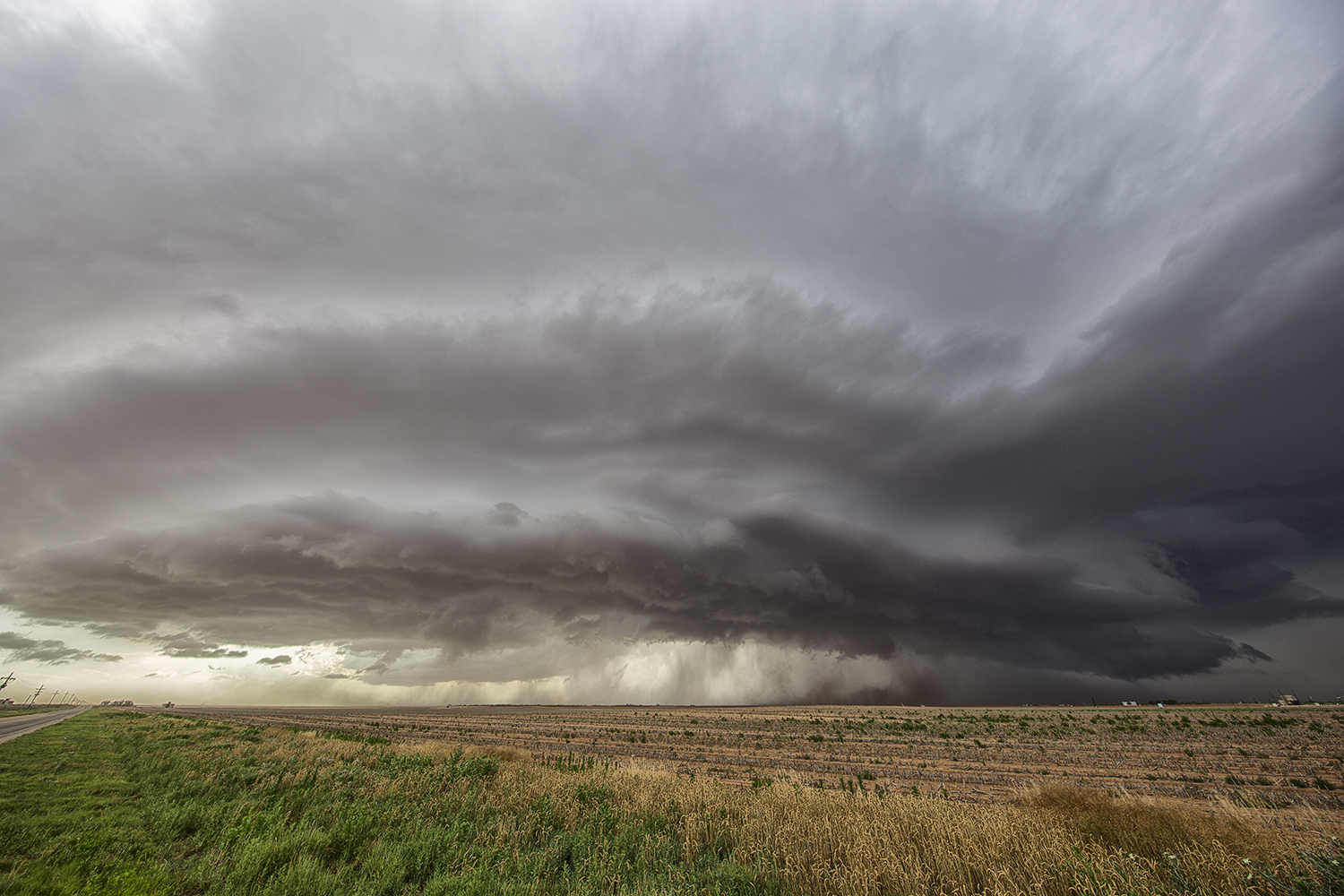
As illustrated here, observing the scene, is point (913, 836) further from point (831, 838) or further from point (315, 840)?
point (315, 840)

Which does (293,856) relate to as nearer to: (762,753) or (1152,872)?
(1152,872)

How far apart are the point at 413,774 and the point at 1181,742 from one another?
202 feet

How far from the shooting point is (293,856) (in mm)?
11578

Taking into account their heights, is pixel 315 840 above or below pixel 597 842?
above

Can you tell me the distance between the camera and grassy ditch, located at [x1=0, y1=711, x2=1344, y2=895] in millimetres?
10164

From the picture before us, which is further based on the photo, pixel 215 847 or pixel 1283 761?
pixel 1283 761

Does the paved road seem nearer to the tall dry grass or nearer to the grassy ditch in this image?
the grassy ditch

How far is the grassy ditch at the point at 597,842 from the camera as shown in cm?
1016

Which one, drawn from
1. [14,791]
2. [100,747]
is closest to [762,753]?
[14,791]

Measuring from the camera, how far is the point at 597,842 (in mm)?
12898

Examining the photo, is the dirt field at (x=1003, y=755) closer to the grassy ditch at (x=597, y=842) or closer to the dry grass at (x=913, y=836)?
the dry grass at (x=913, y=836)

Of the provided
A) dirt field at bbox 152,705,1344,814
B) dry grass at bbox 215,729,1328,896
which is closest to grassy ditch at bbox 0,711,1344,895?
dry grass at bbox 215,729,1328,896

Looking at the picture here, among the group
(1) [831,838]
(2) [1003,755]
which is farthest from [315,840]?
(2) [1003,755]

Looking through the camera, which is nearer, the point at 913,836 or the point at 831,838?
the point at 831,838
